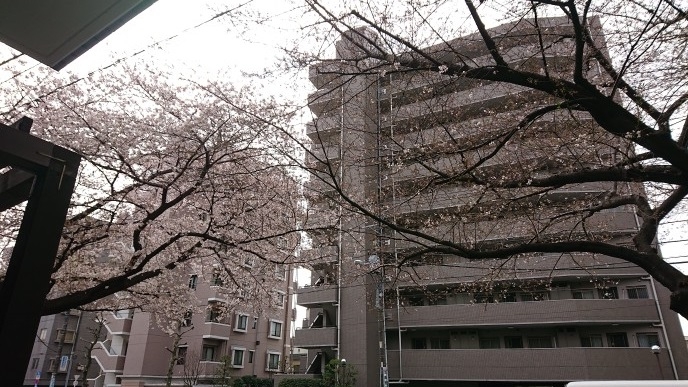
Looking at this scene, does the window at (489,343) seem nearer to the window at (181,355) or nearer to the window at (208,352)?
the window at (208,352)

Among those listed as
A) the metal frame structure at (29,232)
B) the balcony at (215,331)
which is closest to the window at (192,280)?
the balcony at (215,331)

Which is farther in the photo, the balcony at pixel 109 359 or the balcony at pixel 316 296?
the balcony at pixel 109 359

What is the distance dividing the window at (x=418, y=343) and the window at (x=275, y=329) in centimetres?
1418

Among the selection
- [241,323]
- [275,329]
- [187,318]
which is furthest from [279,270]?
[275,329]

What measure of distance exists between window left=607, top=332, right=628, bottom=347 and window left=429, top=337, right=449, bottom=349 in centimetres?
728

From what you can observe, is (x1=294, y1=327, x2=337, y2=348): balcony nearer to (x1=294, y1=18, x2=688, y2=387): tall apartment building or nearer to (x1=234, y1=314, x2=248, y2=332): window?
(x1=294, y1=18, x2=688, y2=387): tall apartment building

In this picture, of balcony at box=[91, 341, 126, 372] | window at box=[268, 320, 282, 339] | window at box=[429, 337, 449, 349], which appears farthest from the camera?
window at box=[268, 320, 282, 339]

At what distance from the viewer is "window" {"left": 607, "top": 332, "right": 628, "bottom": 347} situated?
18.8m

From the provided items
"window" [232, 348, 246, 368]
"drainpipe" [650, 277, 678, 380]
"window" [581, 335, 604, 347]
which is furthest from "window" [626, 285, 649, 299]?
"window" [232, 348, 246, 368]

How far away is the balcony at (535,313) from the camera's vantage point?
18203 millimetres

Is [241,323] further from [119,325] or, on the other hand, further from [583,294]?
[583,294]

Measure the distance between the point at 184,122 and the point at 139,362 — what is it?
2443 centimetres

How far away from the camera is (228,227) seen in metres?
8.70

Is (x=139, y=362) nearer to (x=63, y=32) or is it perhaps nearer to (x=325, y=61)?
(x=325, y=61)
